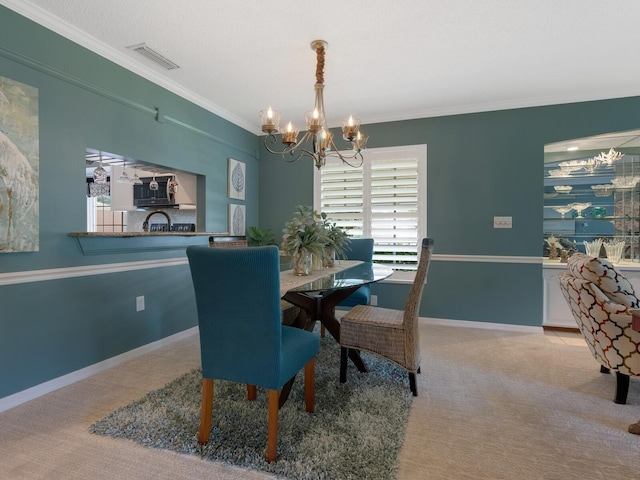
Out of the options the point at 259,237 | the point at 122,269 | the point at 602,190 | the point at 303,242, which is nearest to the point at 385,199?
the point at 259,237

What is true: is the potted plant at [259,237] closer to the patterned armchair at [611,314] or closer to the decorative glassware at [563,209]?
the patterned armchair at [611,314]

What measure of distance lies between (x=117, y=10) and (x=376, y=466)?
301cm

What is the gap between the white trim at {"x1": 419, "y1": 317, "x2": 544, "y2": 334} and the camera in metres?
3.72

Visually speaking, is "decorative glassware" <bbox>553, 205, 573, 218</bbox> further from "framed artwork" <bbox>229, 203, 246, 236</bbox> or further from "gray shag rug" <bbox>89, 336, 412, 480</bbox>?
"framed artwork" <bbox>229, 203, 246, 236</bbox>

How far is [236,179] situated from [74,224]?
2079 millimetres

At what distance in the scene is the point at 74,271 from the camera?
2.44 m

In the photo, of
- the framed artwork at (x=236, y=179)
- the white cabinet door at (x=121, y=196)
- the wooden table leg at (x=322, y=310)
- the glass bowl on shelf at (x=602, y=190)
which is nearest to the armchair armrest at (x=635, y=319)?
the wooden table leg at (x=322, y=310)

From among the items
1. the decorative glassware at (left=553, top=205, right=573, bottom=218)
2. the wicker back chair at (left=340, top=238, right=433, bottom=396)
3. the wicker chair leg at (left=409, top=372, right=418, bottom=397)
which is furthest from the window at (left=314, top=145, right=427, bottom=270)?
the wicker chair leg at (left=409, top=372, right=418, bottom=397)

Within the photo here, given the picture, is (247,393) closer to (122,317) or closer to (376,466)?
(376,466)

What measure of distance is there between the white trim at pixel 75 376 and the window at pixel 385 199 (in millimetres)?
2465

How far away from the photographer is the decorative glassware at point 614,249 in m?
3.90

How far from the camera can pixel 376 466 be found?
59.9 inches

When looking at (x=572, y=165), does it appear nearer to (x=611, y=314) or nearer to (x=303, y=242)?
(x=611, y=314)

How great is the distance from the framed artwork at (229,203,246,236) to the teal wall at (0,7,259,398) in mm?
926
